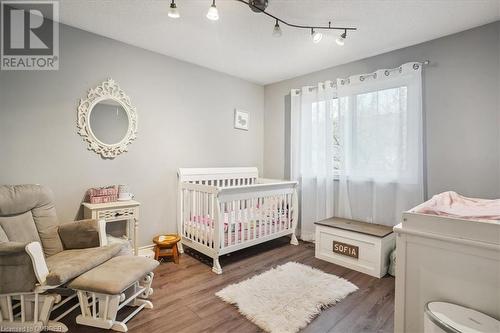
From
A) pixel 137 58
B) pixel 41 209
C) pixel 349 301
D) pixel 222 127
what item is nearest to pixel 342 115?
Result: pixel 222 127

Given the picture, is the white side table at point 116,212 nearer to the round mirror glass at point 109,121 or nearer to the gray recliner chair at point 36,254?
the gray recliner chair at point 36,254

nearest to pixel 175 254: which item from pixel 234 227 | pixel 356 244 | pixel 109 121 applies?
pixel 234 227

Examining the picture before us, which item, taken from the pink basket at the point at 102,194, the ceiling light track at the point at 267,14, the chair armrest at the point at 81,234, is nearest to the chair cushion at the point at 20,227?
the chair armrest at the point at 81,234

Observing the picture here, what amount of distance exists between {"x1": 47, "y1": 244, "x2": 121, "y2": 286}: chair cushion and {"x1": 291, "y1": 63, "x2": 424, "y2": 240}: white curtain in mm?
2488

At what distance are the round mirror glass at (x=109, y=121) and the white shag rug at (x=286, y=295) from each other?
75.3 inches

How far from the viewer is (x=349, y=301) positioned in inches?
79.2

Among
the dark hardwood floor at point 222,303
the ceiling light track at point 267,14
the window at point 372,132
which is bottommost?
the dark hardwood floor at point 222,303

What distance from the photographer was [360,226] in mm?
2768

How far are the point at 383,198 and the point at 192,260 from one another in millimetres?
2322

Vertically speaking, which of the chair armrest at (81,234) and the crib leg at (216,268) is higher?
the chair armrest at (81,234)

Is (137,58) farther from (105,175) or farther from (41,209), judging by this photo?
(41,209)

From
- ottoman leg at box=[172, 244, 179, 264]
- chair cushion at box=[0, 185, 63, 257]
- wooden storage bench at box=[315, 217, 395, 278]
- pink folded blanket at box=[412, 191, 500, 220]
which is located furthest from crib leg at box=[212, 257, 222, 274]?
pink folded blanket at box=[412, 191, 500, 220]

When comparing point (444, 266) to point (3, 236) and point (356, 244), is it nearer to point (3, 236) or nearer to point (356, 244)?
point (356, 244)

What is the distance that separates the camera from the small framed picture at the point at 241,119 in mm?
3745
